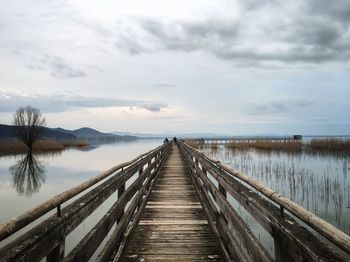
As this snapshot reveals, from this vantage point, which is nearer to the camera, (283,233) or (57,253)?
(283,233)

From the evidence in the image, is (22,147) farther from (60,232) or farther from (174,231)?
(60,232)

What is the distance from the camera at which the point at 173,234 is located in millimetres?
5992

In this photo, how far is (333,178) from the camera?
16.8m

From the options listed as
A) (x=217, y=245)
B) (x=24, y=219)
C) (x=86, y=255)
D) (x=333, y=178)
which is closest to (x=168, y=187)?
(x=217, y=245)

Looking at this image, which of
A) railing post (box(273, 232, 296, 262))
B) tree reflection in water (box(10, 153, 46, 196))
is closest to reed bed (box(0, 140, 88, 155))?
tree reflection in water (box(10, 153, 46, 196))

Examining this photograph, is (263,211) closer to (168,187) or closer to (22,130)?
(168,187)

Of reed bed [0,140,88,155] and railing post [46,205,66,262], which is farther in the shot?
reed bed [0,140,88,155]

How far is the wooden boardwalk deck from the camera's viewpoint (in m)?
4.89

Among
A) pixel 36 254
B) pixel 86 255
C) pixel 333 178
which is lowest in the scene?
pixel 333 178

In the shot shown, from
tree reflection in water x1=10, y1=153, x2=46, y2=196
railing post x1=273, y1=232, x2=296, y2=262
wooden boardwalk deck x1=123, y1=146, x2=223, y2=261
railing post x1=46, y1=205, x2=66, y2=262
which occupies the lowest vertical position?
tree reflection in water x1=10, y1=153, x2=46, y2=196

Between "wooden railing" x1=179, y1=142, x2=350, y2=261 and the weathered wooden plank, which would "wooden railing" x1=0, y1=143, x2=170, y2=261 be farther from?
"wooden railing" x1=179, y1=142, x2=350, y2=261

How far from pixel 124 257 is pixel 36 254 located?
273cm

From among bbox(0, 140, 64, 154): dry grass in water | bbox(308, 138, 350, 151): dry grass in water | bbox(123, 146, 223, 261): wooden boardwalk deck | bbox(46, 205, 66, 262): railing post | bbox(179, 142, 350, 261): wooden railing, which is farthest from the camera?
bbox(0, 140, 64, 154): dry grass in water

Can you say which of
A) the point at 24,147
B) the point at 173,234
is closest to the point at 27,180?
the point at 173,234
